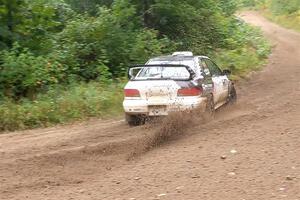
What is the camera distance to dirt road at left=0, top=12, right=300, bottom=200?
6137 mm

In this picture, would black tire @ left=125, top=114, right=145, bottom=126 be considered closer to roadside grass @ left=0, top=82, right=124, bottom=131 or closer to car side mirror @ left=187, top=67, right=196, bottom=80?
car side mirror @ left=187, top=67, right=196, bottom=80

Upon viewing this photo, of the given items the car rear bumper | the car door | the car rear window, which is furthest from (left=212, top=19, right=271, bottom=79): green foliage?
the car rear bumper

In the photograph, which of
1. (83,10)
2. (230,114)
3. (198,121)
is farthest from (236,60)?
(198,121)

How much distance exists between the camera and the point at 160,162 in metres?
7.45

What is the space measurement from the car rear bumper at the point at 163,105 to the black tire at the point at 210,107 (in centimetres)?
24

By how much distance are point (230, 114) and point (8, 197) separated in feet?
22.3

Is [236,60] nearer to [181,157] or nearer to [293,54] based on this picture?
[293,54]

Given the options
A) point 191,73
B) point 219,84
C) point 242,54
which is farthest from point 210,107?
point 242,54

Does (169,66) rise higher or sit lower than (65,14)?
lower

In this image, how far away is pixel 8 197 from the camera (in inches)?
242

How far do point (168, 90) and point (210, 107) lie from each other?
1241 millimetres

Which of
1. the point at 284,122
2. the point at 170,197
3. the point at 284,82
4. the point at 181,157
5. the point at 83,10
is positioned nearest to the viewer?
the point at 170,197

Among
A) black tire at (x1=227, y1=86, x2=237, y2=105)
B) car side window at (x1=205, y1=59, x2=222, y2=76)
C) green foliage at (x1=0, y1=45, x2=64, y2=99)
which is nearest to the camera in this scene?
car side window at (x1=205, y1=59, x2=222, y2=76)

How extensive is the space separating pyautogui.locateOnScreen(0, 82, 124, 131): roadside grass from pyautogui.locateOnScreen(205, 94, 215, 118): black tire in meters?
2.67
